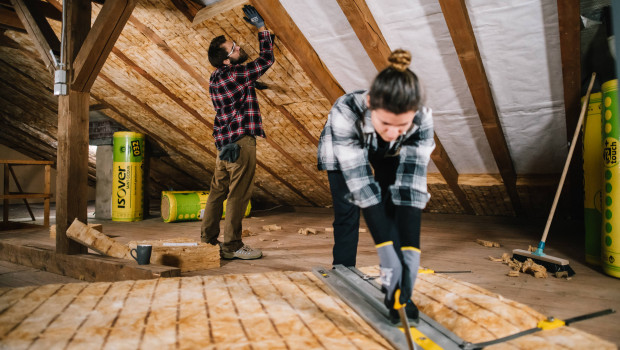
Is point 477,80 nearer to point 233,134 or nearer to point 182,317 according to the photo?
point 233,134

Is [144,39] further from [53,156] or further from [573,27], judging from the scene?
[53,156]

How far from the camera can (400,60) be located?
118cm

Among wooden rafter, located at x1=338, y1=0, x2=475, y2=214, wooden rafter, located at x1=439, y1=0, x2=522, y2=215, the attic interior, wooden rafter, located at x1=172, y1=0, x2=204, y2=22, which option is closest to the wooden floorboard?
the attic interior

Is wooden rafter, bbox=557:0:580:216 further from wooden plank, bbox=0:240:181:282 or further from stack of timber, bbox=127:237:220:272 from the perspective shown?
wooden plank, bbox=0:240:181:282

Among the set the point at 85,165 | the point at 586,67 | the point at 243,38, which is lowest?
the point at 85,165

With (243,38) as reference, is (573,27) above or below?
below

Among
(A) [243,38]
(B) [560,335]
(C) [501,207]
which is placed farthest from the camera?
(C) [501,207]

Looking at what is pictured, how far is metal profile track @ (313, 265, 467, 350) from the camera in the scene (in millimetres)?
1374

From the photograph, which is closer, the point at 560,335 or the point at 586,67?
the point at 560,335

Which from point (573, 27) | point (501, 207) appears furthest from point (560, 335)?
point (501, 207)

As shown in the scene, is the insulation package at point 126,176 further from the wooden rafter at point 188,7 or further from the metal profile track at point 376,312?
the metal profile track at point 376,312

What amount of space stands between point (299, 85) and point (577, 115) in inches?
92.6

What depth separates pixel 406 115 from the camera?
1.22 metres

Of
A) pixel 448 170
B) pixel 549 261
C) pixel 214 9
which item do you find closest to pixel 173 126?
pixel 214 9
